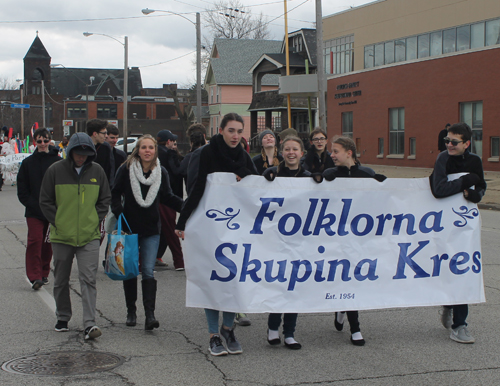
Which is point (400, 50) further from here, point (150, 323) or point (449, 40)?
point (150, 323)

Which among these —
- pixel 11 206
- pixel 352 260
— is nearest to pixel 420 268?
pixel 352 260

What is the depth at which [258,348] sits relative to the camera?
17.7 feet

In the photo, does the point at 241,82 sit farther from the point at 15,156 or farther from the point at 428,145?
the point at 15,156

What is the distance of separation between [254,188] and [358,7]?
34581mm

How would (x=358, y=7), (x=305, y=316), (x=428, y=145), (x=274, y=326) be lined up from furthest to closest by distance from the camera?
(x=358, y=7) → (x=428, y=145) → (x=305, y=316) → (x=274, y=326)

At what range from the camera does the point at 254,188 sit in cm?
550

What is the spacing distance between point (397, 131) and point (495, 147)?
741cm

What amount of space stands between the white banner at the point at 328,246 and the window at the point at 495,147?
2205 cm

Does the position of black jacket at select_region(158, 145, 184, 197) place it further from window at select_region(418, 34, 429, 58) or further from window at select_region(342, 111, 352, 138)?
window at select_region(342, 111, 352, 138)

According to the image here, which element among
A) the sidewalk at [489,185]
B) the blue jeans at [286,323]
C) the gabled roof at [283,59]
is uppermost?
→ the gabled roof at [283,59]

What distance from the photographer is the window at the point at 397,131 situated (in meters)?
32.8

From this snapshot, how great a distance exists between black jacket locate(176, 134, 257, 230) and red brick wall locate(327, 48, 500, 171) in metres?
23.0

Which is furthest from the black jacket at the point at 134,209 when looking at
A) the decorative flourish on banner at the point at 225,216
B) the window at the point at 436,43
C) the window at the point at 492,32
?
the window at the point at 436,43

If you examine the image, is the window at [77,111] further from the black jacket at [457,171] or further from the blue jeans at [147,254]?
the black jacket at [457,171]
